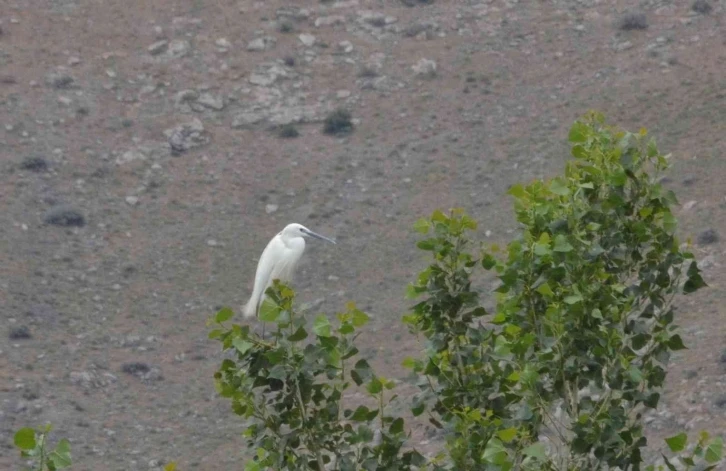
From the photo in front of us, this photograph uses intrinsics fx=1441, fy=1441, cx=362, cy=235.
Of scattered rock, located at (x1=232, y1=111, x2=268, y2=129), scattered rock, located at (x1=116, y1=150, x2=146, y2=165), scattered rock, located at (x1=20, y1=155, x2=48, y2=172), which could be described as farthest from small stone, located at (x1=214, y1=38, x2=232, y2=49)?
scattered rock, located at (x1=20, y1=155, x2=48, y2=172)

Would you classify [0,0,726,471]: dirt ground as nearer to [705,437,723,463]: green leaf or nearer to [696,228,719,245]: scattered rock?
[696,228,719,245]: scattered rock

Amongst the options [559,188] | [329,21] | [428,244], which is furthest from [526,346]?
[329,21]

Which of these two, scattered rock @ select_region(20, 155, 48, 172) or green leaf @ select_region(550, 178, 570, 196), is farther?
scattered rock @ select_region(20, 155, 48, 172)

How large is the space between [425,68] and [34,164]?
10.0 meters

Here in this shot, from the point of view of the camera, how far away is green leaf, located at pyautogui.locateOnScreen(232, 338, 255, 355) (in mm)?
6680

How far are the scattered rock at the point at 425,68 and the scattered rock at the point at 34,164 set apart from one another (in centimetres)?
962

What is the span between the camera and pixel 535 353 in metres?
7.23

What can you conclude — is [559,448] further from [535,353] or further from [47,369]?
[47,369]

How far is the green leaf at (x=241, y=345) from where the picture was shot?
6680 millimetres

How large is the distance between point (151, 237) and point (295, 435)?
963 inches

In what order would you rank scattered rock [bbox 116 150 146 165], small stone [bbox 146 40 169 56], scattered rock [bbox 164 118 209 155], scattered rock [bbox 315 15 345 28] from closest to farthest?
scattered rock [bbox 116 150 146 165]
scattered rock [bbox 164 118 209 155]
small stone [bbox 146 40 169 56]
scattered rock [bbox 315 15 345 28]

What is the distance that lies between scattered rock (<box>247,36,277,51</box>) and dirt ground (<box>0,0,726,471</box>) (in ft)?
0.27

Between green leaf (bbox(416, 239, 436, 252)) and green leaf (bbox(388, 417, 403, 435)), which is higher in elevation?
green leaf (bbox(416, 239, 436, 252))

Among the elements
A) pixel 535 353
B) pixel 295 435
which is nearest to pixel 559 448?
pixel 535 353
